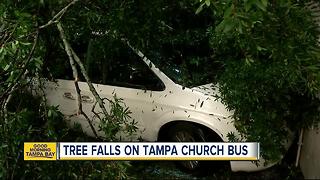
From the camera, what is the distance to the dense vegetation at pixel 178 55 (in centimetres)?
275

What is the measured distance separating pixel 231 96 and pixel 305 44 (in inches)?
42.2

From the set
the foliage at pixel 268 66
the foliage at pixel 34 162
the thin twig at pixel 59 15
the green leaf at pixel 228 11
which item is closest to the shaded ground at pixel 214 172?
the foliage at pixel 268 66

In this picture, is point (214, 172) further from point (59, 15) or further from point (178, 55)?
point (59, 15)

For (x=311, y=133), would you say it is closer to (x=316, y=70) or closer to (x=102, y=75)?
(x=316, y=70)

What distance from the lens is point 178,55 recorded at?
4.59m

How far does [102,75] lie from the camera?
4730 mm

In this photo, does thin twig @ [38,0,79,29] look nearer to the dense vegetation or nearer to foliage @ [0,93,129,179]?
the dense vegetation

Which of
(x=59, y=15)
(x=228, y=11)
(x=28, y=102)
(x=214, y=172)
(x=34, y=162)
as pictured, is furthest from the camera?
(x=214, y=172)

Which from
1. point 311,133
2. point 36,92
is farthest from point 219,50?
point 36,92

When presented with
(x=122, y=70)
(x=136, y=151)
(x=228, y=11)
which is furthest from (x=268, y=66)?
(x=122, y=70)

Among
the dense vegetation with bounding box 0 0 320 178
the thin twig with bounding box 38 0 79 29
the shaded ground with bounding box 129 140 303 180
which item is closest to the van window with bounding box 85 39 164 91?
the dense vegetation with bounding box 0 0 320 178

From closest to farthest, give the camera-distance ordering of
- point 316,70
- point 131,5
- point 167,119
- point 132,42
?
point 316,70
point 131,5
point 132,42
point 167,119

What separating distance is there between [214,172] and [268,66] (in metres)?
1.87

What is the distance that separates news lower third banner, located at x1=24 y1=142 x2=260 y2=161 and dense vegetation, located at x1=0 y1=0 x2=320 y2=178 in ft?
0.25
